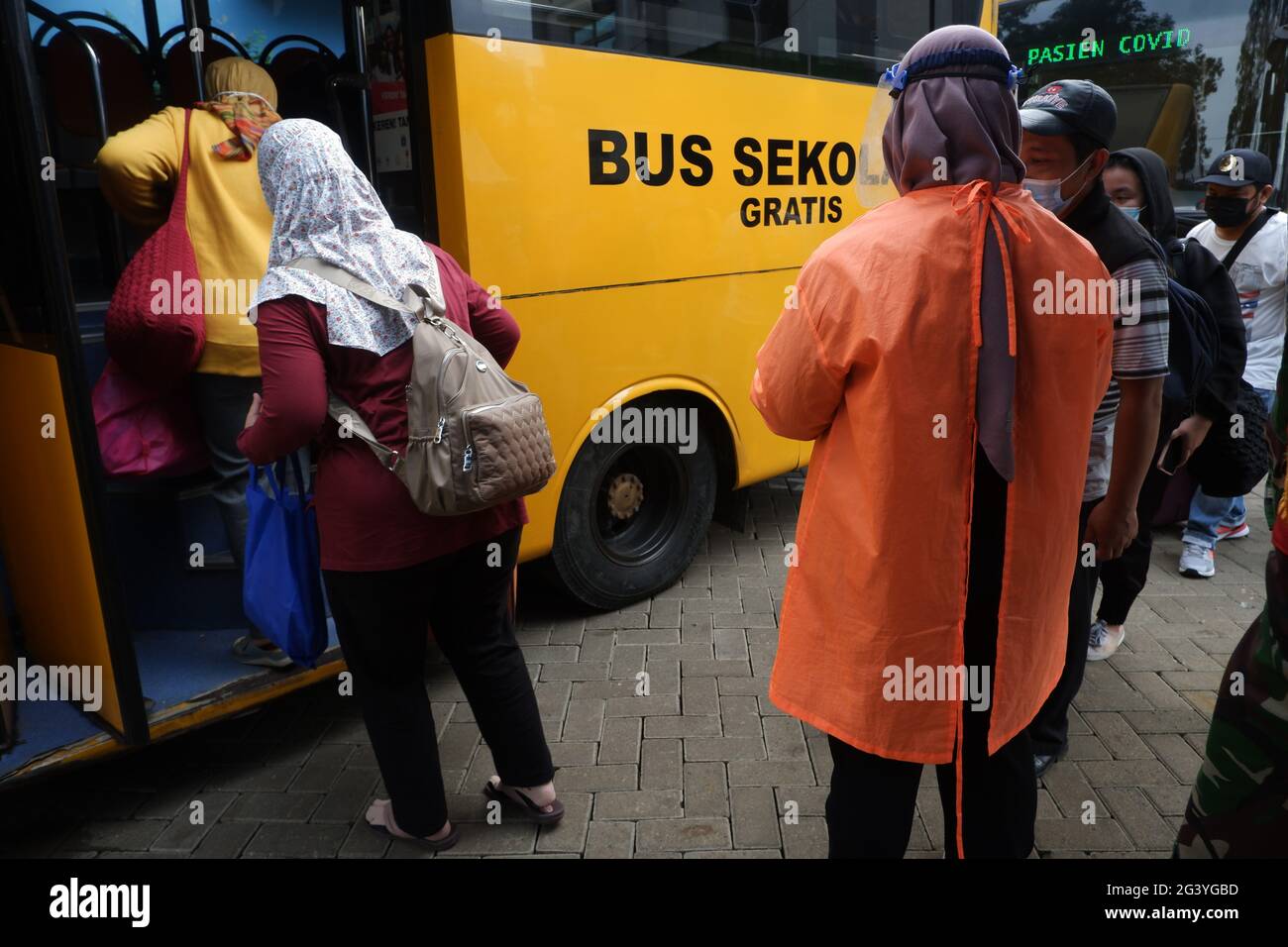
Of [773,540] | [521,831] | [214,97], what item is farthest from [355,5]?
[773,540]

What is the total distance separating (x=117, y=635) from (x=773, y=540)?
3.39 metres

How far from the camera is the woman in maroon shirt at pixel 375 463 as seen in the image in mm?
2182

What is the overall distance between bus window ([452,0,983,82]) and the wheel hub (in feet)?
5.89

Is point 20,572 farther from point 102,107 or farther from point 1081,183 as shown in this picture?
point 1081,183

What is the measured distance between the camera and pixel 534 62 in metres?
3.39

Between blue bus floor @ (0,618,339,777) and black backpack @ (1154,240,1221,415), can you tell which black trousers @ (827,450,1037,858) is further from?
blue bus floor @ (0,618,339,777)

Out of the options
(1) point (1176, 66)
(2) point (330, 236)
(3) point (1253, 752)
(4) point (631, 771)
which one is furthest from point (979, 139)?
(1) point (1176, 66)

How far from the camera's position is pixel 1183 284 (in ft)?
11.0

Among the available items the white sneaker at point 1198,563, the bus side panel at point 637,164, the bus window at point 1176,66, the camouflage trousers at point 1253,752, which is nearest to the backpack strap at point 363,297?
the bus side panel at point 637,164

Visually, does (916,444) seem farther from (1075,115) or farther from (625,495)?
(625,495)

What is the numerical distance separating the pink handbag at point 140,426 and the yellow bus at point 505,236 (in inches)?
10.9

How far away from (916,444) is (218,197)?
2.32 m

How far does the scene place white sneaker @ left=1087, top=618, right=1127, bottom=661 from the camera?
3.88m

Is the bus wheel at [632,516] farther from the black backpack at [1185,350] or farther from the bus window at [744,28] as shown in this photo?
the black backpack at [1185,350]
